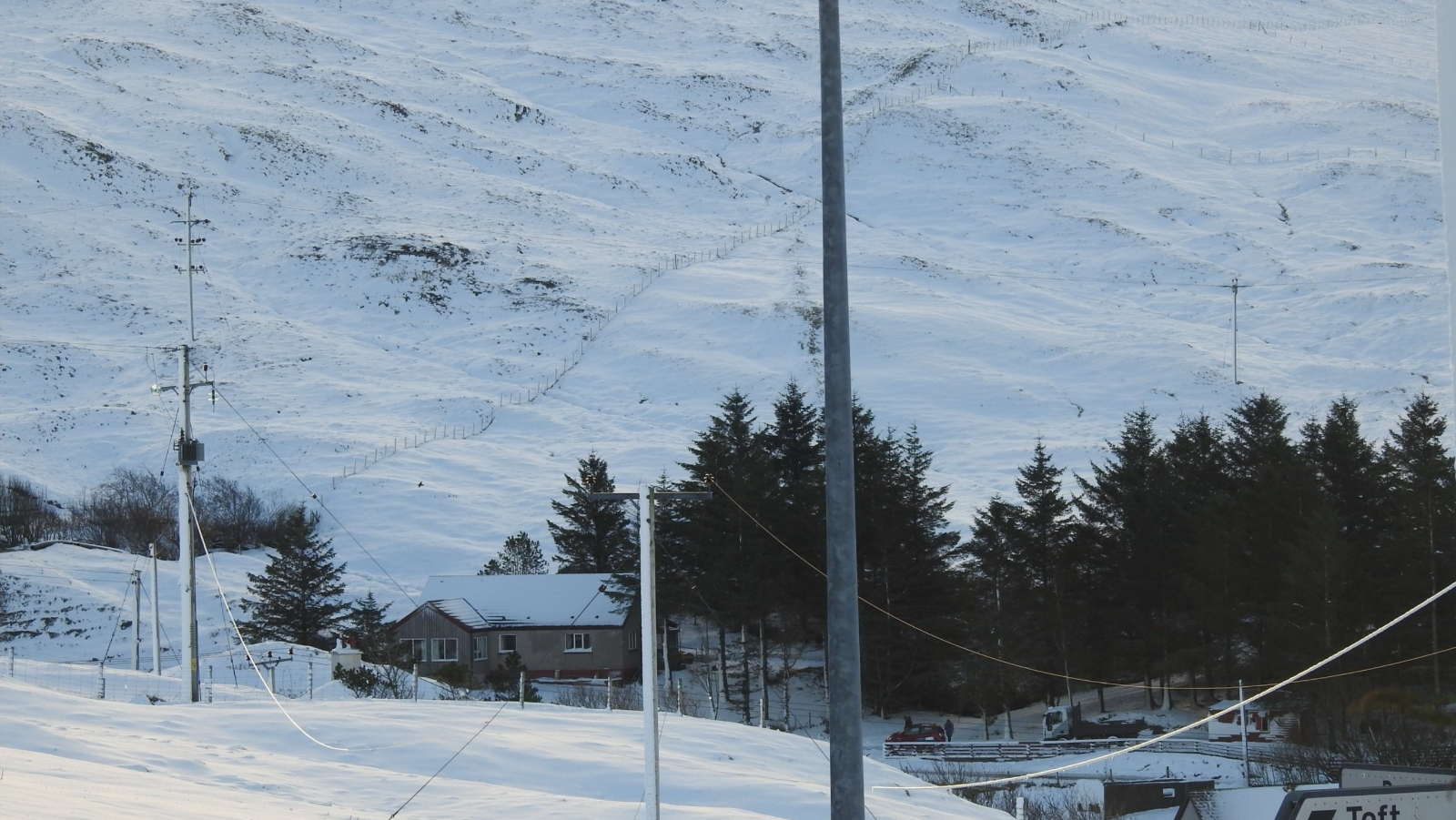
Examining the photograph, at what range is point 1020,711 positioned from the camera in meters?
49.8

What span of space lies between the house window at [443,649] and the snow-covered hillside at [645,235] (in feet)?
34.2

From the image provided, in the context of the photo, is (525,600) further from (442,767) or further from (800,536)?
(442,767)

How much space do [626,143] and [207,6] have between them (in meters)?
66.7

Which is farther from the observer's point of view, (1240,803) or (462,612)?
(462,612)

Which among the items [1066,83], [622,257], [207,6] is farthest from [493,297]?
[207,6]

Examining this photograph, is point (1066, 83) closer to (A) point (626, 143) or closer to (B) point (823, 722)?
(A) point (626, 143)

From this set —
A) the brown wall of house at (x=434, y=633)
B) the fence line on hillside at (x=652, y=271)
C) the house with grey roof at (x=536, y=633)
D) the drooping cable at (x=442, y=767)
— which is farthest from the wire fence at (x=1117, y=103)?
the drooping cable at (x=442, y=767)

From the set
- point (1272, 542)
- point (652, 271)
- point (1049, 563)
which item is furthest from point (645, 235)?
point (1272, 542)

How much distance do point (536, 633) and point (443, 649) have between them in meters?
3.57

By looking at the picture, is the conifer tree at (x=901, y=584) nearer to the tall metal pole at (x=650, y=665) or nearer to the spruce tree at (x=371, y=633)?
the spruce tree at (x=371, y=633)

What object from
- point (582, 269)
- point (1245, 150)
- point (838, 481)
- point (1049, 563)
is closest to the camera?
point (838, 481)

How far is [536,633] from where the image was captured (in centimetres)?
5338

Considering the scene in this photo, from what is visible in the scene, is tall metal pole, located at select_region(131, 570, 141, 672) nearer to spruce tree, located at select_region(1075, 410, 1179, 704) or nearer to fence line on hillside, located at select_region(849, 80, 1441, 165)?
spruce tree, located at select_region(1075, 410, 1179, 704)

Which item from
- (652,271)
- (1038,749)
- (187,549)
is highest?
(652,271)
